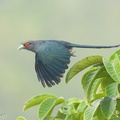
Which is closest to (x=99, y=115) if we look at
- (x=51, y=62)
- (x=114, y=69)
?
(x=114, y=69)

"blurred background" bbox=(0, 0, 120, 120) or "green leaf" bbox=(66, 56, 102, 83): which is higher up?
"green leaf" bbox=(66, 56, 102, 83)

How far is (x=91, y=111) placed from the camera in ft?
13.6

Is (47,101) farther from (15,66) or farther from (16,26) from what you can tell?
(16,26)

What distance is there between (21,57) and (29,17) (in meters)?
22.2

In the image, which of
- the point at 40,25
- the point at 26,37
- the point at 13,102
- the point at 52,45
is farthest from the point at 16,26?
the point at 52,45

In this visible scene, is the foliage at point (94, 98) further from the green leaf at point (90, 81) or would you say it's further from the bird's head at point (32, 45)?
the bird's head at point (32, 45)

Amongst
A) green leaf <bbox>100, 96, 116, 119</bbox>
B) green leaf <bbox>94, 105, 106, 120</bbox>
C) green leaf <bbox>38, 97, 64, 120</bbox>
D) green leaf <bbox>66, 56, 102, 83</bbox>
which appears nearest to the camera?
green leaf <bbox>100, 96, 116, 119</bbox>

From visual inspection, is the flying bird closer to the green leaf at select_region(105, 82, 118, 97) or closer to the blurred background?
the green leaf at select_region(105, 82, 118, 97)

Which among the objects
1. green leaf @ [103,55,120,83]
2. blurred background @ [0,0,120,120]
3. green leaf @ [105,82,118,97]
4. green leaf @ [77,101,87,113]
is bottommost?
blurred background @ [0,0,120,120]

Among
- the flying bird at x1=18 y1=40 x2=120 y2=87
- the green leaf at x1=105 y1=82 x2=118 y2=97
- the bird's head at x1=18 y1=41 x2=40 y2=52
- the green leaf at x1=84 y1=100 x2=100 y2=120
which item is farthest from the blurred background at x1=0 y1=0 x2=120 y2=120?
the green leaf at x1=84 y1=100 x2=100 y2=120

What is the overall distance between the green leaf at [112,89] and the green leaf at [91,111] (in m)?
0.14

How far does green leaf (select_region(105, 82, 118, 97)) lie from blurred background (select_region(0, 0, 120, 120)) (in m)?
68.7

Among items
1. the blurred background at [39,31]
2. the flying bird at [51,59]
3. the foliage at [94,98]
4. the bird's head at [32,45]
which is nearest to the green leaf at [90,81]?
the foliage at [94,98]

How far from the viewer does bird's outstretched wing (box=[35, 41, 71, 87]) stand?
20.6ft
